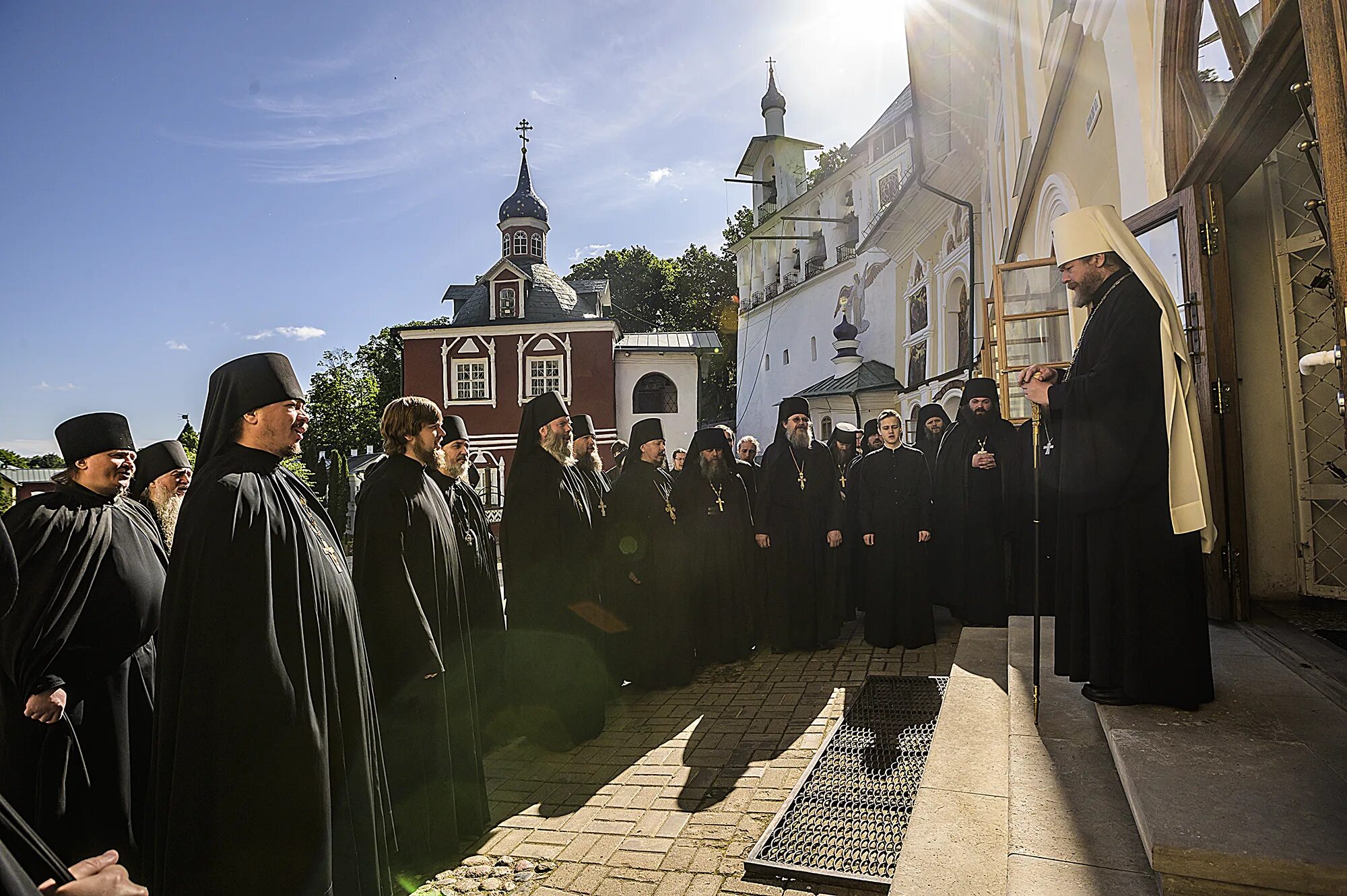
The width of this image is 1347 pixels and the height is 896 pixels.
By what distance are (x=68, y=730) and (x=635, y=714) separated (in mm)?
3528

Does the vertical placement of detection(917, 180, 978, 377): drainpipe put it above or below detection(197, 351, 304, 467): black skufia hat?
above

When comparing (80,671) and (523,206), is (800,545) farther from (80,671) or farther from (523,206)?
(523,206)

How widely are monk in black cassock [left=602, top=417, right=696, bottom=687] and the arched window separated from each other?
76.5 feet

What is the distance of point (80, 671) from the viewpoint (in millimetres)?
3252

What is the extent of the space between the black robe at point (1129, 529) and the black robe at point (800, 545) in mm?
4345

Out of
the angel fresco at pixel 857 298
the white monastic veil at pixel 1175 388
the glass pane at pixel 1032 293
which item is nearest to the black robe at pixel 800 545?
the glass pane at pixel 1032 293

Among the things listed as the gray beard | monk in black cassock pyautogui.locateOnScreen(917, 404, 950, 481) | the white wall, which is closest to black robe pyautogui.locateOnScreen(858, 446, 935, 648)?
monk in black cassock pyautogui.locateOnScreen(917, 404, 950, 481)

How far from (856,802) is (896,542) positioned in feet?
12.1

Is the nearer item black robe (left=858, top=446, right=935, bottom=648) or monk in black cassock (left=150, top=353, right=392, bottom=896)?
monk in black cassock (left=150, top=353, right=392, bottom=896)

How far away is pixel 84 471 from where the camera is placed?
371 cm

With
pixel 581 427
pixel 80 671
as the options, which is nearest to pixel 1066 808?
pixel 80 671

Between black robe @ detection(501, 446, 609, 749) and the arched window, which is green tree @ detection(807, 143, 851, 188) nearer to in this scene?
the arched window

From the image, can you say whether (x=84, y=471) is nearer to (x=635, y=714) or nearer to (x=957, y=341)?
(x=635, y=714)

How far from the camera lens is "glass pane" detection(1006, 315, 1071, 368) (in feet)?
20.2
